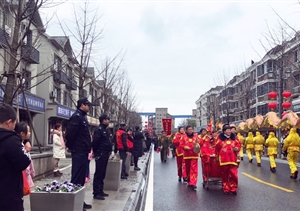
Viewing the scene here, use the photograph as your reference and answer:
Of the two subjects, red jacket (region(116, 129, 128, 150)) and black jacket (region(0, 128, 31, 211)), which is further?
red jacket (region(116, 129, 128, 150))

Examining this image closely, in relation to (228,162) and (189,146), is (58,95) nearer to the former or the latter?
(189,146)

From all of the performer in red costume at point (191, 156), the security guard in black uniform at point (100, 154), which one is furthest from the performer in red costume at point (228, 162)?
the security guard in black uniform at point (100, 154)

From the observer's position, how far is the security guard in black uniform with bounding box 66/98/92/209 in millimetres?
6652

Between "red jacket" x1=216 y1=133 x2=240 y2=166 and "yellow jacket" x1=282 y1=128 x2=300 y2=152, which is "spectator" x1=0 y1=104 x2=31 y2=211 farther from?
"yellow jacket" x1=282 y1=128 x2=300 y2=152

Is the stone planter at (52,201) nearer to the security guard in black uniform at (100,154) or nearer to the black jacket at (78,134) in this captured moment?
the black jacket at (78,134)

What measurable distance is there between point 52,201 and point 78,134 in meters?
1.80

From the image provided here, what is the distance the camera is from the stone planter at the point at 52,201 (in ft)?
16.8

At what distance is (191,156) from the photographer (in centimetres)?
1116

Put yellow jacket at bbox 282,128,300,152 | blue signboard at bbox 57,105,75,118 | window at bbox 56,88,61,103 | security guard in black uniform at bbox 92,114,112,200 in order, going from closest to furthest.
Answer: security guard in black uniform at bbox 92,114,112,200 → yellow jacket at bbox 282,128,300,152 → blue signboard at bbox 57,105,75,118 → window at bbox 56,88,61,103

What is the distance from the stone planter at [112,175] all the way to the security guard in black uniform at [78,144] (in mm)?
2661

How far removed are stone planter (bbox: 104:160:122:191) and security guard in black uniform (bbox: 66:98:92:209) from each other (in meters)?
2.66

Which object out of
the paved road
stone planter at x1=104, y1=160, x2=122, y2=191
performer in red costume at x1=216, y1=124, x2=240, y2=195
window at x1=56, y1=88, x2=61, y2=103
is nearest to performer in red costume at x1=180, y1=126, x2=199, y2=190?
the paved road

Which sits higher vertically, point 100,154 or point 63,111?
point 63,111

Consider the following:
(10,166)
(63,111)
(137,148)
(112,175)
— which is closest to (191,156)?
(112,175)
